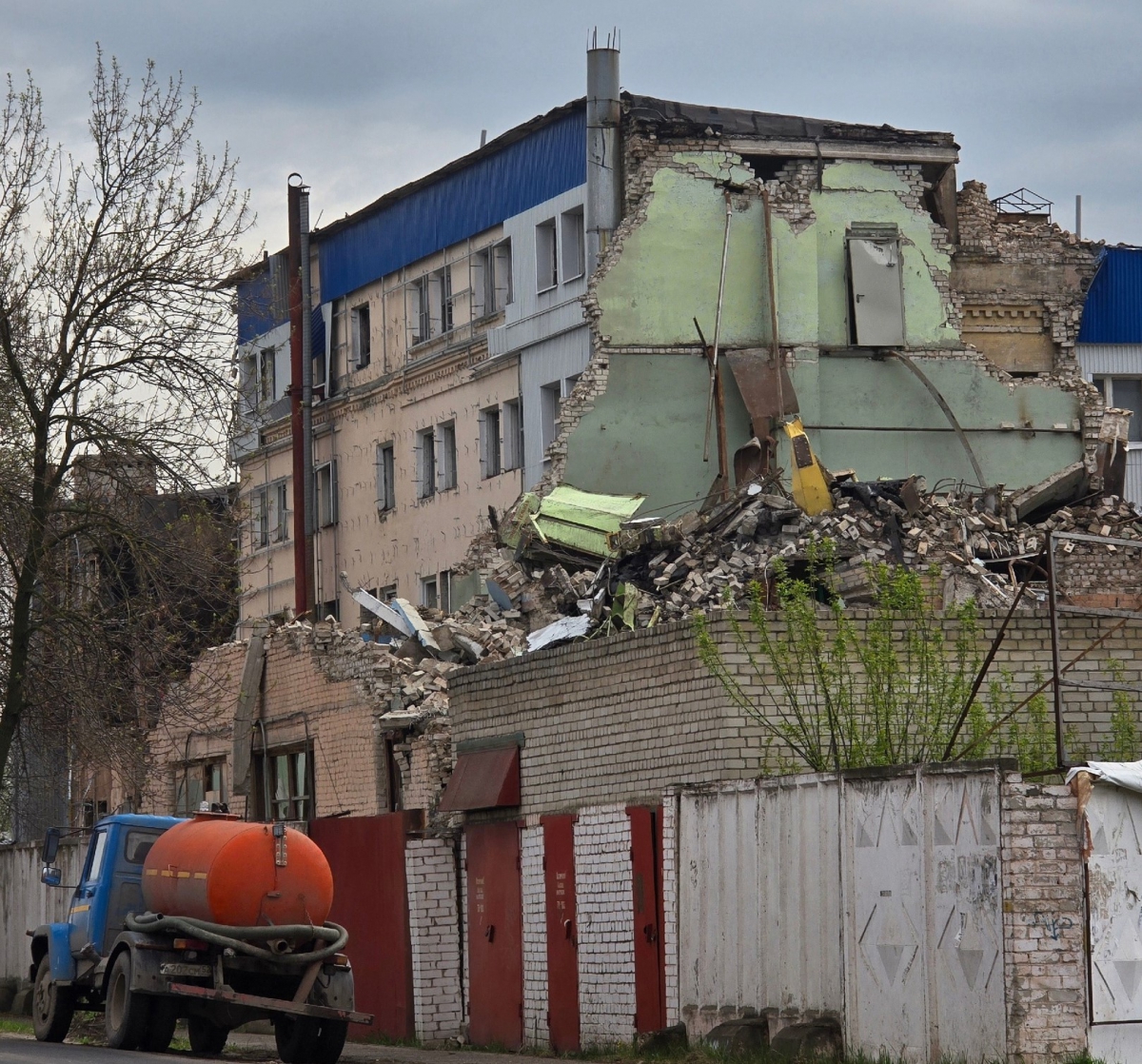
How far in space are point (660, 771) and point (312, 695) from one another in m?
11.2

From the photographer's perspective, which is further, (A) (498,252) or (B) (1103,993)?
(A) (498,252)

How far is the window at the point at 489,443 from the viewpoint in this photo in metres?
37.8

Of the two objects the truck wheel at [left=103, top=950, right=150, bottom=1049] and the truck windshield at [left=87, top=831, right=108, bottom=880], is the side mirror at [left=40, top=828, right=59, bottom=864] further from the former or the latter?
the truck wheel at [left=103, top=950, right=150, bottom=1049]

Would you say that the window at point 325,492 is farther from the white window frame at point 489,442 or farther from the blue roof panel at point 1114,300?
the blue roof panel at point 1114,300

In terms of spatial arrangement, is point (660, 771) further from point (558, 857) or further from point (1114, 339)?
point (1114, 339)

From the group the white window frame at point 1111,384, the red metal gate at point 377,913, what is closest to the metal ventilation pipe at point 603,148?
the white window frame at point 1111,384

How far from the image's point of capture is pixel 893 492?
1132 inches

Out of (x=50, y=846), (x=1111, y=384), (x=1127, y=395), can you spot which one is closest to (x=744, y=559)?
(x=50, y=846)

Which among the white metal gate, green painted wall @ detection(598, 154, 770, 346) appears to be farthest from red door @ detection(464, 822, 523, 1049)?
green painted wall @ detection(598, 154, 770, 346)

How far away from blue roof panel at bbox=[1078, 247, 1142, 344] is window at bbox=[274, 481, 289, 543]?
17134 mm

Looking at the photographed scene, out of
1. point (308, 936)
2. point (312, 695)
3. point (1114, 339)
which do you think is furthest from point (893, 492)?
point (308, 936)

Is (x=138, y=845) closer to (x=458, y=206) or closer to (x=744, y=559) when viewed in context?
(x=744, y=559)

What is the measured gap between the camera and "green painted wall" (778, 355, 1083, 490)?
35.1m

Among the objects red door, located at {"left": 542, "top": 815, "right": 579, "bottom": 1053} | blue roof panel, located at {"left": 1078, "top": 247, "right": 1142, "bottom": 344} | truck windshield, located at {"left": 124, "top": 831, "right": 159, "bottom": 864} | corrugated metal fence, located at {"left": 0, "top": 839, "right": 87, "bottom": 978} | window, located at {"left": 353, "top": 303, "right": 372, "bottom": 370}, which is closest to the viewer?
red door, located at {"left": 542, "top": 815, "right": 579, "bottom": 1053}
